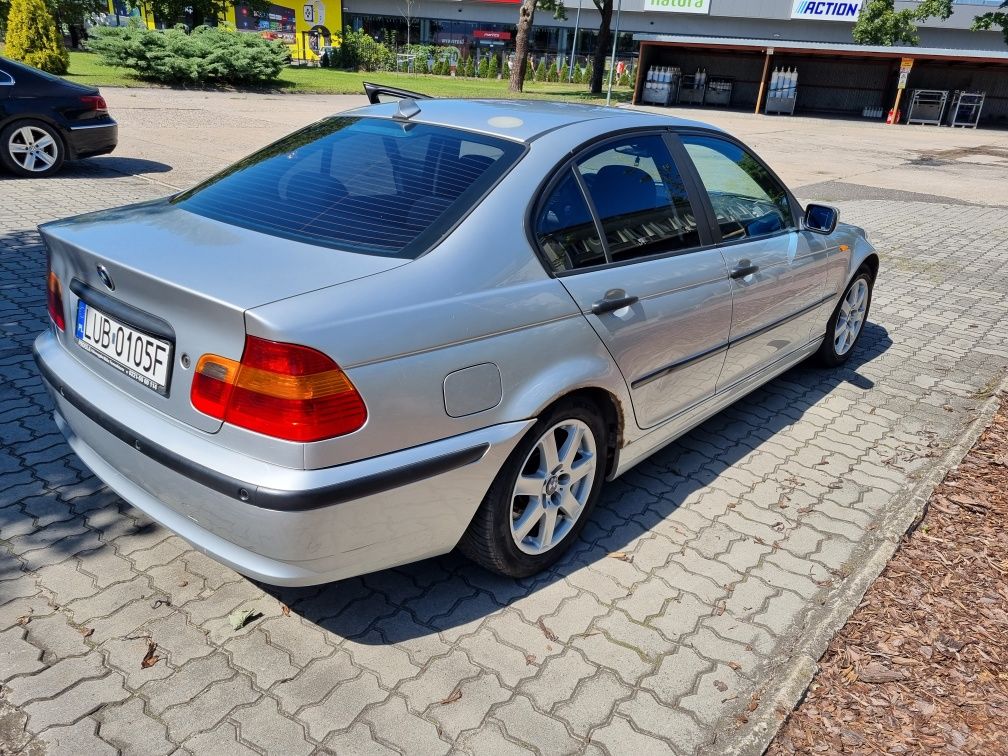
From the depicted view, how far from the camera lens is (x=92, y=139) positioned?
9812mm

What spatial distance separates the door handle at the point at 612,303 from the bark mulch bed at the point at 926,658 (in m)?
1.43

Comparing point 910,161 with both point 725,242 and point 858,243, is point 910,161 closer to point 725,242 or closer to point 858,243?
point 858,243

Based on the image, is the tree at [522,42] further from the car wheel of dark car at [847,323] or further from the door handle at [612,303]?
the door handle at [612,303]

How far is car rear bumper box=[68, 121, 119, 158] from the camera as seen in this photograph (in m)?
9.68

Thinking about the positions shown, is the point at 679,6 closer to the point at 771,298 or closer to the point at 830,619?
the point at 771,298

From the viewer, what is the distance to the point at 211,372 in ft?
7.18

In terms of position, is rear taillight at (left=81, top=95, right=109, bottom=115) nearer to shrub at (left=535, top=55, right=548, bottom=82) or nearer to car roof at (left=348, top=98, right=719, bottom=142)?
car roof at (left=348, top=98, right=719, bottom=142)

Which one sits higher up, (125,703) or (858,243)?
(858,243)

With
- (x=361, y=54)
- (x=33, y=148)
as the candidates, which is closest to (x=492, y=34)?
(x=361, y=54)

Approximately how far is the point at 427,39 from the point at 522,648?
5440 centimetres

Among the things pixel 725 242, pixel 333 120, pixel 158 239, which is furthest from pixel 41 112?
pixel 725 242

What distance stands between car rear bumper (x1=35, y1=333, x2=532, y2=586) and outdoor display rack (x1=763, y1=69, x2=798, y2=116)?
3234 cm

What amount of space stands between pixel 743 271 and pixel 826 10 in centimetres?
4492

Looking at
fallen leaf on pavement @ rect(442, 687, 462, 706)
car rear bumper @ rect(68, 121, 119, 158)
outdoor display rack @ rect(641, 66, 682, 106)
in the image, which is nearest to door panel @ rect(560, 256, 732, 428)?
fallen leaf on pavement @ rect(442, 687, 462, 706)
